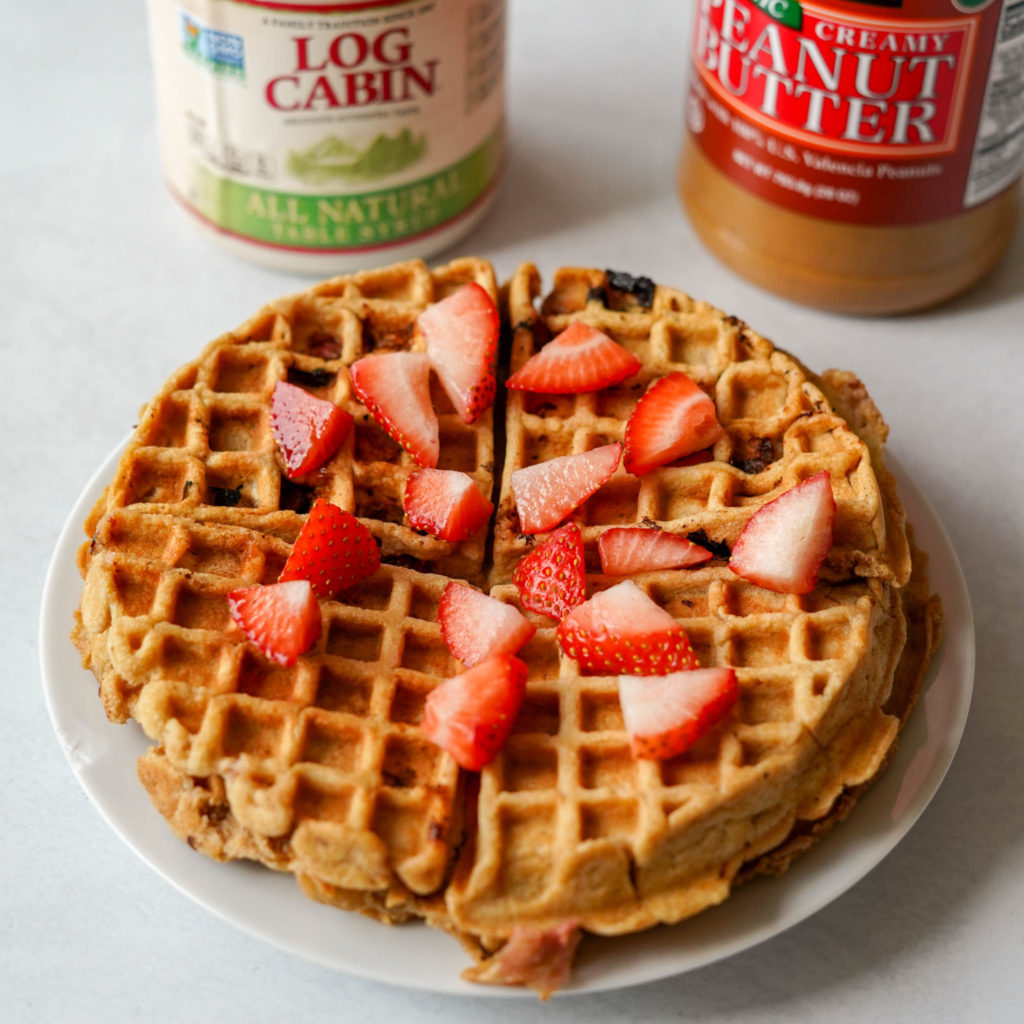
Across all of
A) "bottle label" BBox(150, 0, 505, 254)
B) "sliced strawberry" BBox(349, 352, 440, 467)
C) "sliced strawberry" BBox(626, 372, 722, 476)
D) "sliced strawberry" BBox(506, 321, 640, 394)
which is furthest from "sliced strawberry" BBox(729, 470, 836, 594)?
"bottle label" BBox(150, 0, 505, 254)

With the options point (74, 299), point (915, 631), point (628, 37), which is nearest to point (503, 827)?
point (915, 631)

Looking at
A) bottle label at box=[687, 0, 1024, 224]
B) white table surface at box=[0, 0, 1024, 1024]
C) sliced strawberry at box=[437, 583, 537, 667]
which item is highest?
bottle label at box=[687, 0, 1024, 224]

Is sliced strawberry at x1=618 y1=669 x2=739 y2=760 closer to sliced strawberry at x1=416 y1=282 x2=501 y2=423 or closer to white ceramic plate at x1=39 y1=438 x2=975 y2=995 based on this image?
white ceramic plate at x1=39 y1=438 x2=975 y2=995

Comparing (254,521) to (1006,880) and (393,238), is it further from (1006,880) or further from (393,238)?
(1006,880)

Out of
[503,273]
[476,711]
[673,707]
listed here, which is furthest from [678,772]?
[503,273]

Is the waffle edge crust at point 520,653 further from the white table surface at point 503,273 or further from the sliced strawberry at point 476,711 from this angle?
the white table surface at point 503,273
